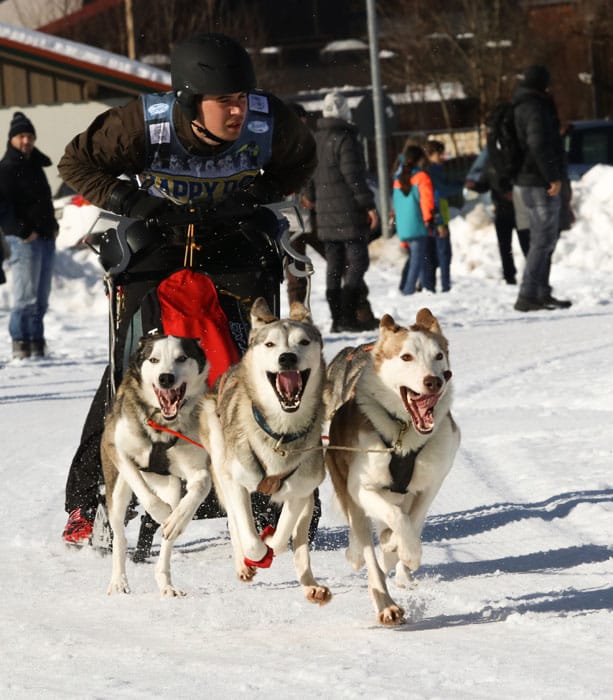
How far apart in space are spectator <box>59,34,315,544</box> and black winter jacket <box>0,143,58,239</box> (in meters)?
6.24

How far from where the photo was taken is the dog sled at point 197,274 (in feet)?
15.9

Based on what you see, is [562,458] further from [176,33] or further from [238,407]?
[176,33]

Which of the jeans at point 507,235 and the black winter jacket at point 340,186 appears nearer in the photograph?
the black winter jacket at point 340,186

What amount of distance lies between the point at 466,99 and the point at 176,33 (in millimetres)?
7664

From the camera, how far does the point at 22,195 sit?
1121 centimetres

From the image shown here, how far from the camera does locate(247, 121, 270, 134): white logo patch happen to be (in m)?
4.94

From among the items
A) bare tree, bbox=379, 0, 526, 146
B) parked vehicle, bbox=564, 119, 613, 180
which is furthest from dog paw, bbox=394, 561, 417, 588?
bare tree, bbox=379, 0, 526, 146

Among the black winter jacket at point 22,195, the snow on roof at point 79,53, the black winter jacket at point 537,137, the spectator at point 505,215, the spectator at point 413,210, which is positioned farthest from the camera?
the snow on roof at point 79,53

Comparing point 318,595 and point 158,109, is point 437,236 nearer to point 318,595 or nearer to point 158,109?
point 158,109

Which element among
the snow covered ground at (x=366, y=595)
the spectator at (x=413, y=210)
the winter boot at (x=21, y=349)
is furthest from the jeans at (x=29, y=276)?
the spectator at (x=413, y=210)

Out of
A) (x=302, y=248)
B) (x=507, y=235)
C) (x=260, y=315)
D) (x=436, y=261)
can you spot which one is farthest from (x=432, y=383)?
(x=436, y=261)

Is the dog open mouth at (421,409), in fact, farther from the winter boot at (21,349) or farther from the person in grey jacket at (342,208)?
the winter boot at (21,349)

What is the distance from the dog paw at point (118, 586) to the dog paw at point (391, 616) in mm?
1094

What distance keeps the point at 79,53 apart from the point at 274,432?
73.1 ft
